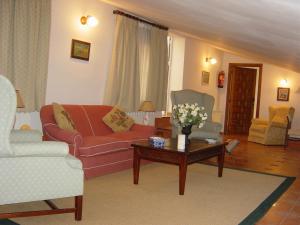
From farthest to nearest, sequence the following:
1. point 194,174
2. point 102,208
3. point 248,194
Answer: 1. point 194,174
2. point 248,194
3. point 102,208

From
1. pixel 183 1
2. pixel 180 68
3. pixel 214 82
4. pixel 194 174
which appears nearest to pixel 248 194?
pixel 194 174

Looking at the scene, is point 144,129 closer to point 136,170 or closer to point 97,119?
point 97,119

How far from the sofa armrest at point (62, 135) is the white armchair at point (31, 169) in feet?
4.08

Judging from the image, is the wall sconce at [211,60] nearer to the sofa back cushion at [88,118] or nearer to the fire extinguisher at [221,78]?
the fire extinguisher at [221,78]

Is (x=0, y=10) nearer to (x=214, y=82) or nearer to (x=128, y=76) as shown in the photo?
(x=128, y=76)

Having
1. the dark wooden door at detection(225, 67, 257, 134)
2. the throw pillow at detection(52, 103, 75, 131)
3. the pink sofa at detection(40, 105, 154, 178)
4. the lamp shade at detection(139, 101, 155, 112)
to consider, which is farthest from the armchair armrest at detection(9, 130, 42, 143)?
the dark wooden door at detection(225, 67, 257, 134)

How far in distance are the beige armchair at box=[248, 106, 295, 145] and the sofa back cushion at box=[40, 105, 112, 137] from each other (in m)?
4.80

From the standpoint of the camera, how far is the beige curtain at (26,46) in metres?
4.53

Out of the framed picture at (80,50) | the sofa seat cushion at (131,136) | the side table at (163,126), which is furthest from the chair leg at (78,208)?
the side table at (163,126)

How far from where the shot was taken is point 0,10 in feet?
14.5

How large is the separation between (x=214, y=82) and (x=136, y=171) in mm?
6709

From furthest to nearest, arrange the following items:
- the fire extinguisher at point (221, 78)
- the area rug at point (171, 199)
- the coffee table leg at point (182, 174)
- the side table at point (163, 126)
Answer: the fire extinguisher at point (221, 78)
the side table at point (163, 126)
the coffee table leg at point (182, 174)
the area rug at point (171, 199)

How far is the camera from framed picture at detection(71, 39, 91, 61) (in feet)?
18.5

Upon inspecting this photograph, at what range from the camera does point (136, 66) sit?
272 inches
